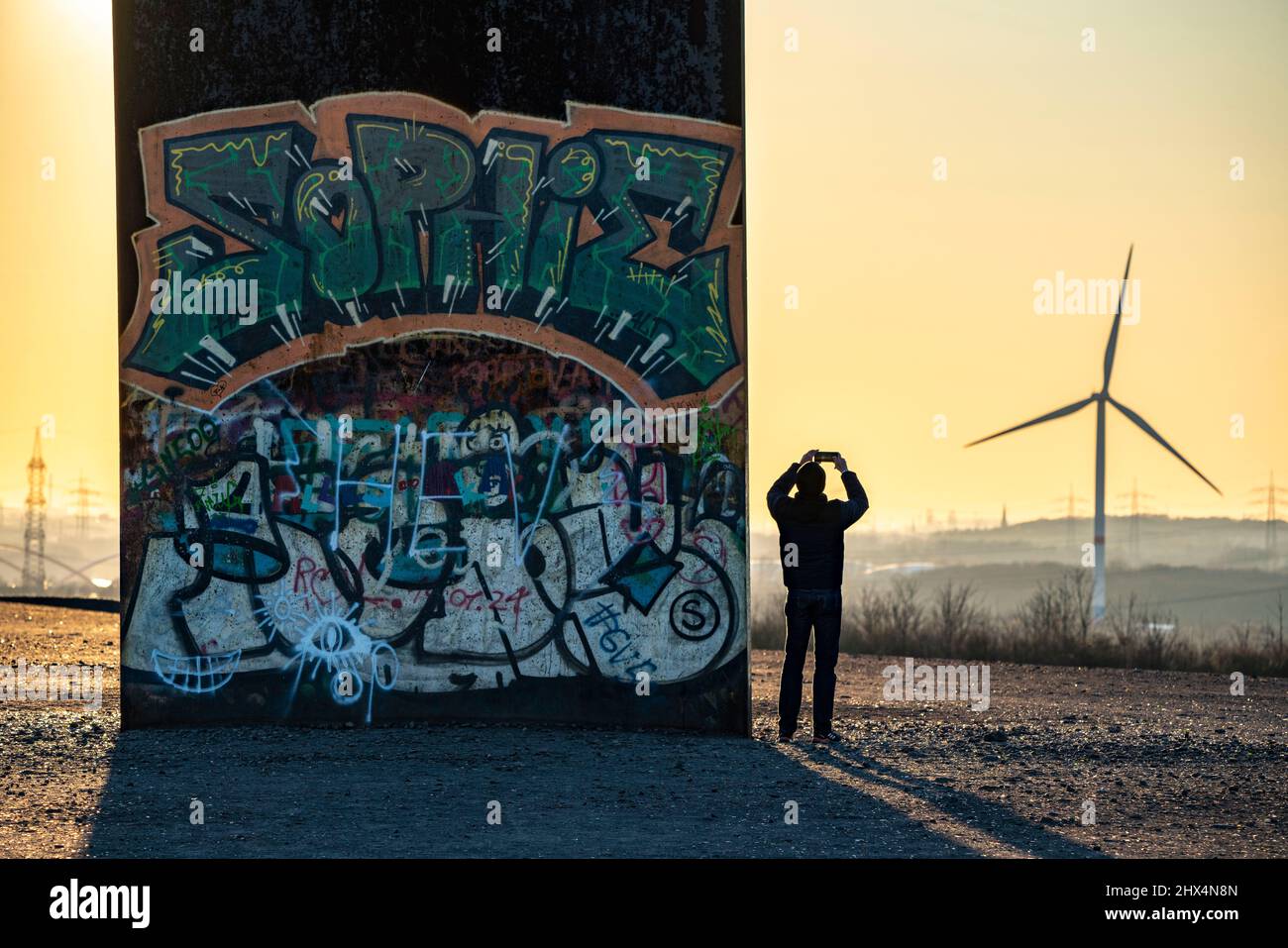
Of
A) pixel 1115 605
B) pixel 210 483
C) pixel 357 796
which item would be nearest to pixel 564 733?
pixel 357 796

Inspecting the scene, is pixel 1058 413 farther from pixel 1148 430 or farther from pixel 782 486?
pixel 782 486

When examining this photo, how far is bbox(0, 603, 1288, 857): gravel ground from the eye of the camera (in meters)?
9.21

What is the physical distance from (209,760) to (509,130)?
5.87 metres

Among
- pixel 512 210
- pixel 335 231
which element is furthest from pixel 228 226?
pixel 512 210

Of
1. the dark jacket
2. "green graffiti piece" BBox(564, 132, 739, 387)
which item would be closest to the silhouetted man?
the dark jacket

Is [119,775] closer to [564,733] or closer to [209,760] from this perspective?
[209,760]

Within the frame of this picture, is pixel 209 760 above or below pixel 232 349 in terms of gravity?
below

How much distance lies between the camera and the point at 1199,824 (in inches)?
394

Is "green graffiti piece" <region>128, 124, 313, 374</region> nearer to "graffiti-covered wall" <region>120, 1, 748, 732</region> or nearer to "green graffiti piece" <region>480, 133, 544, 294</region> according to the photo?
"graffiti-covered wall" <region>120, 1, 748, 732</region>

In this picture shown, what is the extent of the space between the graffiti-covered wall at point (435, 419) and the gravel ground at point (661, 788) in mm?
652

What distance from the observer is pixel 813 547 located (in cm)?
1248

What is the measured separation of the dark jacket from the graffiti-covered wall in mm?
799

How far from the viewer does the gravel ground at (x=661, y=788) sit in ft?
30.2

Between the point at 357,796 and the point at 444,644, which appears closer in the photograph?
the point at 357,796
